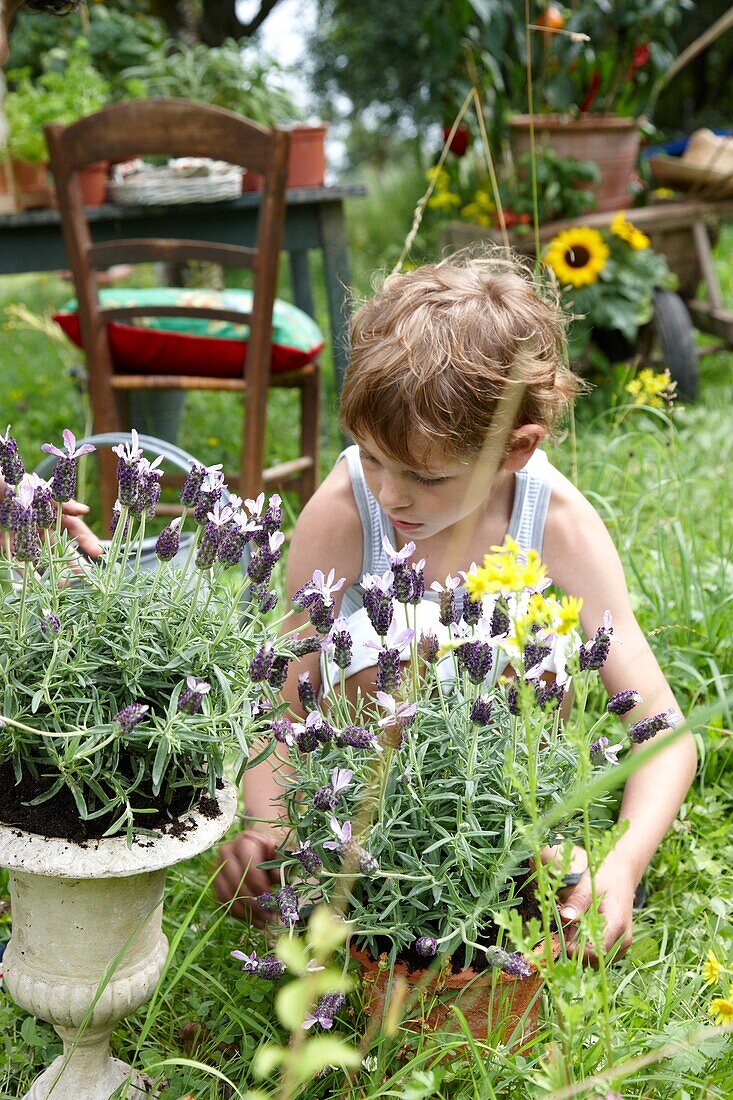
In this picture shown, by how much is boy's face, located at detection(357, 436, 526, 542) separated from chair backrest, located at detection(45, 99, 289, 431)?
51.9 inches

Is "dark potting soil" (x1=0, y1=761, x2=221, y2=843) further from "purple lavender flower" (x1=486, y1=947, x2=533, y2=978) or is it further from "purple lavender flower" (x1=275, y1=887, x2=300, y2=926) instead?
"purple lavender flower" (x1=486, y1=947, x2=533, y2=978)

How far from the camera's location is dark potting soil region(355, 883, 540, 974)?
1.11 m

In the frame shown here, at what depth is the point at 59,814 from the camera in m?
1.03

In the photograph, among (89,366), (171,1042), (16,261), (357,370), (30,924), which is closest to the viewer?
(30,924)

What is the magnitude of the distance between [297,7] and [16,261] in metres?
8.14

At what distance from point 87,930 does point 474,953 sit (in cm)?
39

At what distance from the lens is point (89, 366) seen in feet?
8.88

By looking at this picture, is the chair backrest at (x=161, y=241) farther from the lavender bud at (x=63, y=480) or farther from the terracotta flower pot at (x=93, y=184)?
the lavender bud at (x=63, y=480)

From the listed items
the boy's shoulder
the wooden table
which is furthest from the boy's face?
the wooden table

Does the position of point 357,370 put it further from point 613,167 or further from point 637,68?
point 637,68

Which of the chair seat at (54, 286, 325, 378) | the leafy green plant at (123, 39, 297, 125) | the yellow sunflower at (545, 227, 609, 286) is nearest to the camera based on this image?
the chair seat at (54, 286, 325, 378)

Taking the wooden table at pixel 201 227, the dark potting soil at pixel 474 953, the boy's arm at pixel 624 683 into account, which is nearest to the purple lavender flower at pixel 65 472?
the dark potting soil at pixel 474 953

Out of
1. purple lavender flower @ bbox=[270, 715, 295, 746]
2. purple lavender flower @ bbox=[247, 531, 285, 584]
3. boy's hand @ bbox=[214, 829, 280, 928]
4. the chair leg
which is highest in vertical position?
purple lavender flower @ bbox=[247, 531, 285, 584]

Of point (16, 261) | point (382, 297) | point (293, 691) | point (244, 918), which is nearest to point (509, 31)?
point (16, 261)
